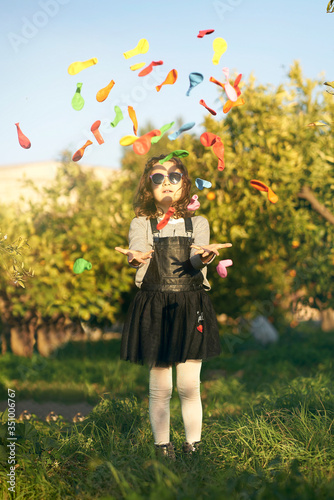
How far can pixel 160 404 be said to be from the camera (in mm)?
3539

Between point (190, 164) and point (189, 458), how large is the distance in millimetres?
4079

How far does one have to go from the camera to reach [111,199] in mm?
8023

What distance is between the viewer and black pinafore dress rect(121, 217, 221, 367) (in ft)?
11.5

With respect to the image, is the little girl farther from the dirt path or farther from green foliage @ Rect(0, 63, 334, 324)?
green foliage @ Rect(0, 63, 334, 324)

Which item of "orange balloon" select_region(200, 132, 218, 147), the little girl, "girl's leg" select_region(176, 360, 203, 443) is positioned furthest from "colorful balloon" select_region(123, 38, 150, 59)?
"girl's leg" select_region(176, 360, 203, 443)

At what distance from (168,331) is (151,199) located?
3.27 ft

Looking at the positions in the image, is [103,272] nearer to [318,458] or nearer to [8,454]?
[8,454]

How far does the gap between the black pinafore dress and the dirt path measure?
7.77ft

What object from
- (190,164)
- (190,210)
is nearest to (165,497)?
(190,210)

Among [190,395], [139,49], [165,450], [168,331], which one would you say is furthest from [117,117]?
[165,450]

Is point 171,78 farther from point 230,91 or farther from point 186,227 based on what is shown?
point 186,227

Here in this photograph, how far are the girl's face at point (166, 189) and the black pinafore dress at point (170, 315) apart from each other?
10.0 inches

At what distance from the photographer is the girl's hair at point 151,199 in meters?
3.82

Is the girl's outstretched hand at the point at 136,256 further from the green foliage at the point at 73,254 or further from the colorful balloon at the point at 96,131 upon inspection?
the green foliage at the point at 73,254
